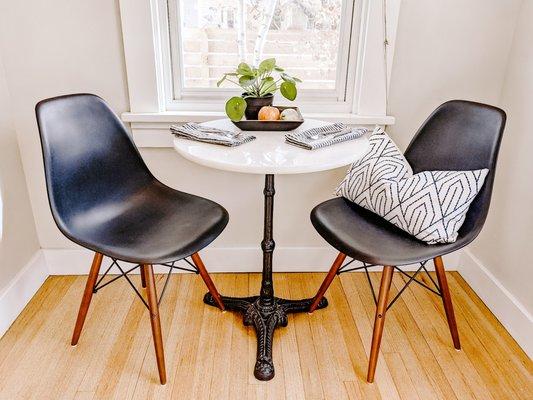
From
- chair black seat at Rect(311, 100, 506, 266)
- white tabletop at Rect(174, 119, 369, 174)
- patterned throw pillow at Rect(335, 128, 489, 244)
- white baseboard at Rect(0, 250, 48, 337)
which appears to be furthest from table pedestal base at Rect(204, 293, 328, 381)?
white baseboard at Rect(0, 250, 48, 337)

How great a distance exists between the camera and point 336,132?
1.45 metres

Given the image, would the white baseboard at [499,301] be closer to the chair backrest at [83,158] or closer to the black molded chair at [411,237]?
the black molded chair at [411,237]

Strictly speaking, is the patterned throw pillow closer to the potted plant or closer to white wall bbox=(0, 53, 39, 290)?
the potted plant

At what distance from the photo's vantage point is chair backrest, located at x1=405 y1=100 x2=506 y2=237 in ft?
4.55

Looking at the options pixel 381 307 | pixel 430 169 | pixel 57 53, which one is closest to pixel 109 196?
pixel 57 53

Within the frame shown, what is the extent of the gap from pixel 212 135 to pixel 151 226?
37 cm

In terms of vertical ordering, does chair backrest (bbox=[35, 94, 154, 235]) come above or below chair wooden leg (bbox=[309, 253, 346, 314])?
above

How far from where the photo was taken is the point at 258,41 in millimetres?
1765

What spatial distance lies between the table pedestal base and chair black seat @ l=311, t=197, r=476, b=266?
0.42 meters

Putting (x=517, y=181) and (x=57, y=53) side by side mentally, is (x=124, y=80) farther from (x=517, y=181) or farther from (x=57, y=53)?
(x=517, y=181)

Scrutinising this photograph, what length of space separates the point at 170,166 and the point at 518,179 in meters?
1.44

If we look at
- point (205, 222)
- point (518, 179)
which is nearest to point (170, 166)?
point (205, 222)

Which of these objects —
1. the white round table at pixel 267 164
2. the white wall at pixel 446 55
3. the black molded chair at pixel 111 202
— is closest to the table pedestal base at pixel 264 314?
the white round table at pixel 267 164

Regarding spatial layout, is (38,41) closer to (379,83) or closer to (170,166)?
(170,166)
